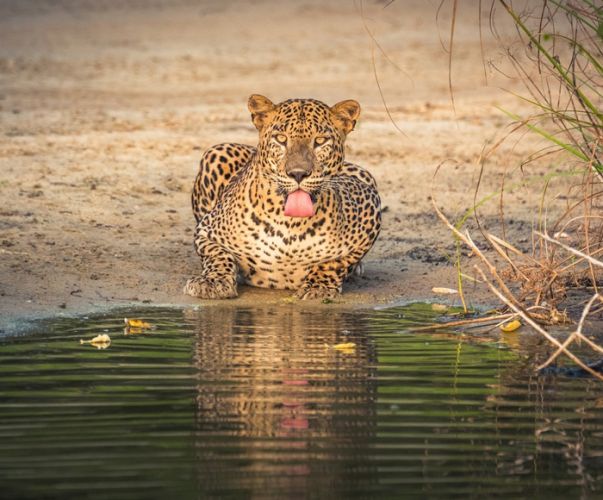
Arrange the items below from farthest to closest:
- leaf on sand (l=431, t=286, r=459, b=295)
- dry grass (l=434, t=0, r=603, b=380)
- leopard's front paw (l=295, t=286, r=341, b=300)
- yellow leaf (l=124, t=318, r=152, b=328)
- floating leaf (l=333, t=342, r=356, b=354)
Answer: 1. leaf on sand (l=431, t=286, r=459, b=295)
2. leopard's front paw (l=295, t=286, r=341, b=300)
3. yellow leaf (l=124, t=318, r=152, b=328)
4. floating leaf (l=333, t=342, r=356, b=354)
5. dry grass (l=434, t=0, r=603, b=380)

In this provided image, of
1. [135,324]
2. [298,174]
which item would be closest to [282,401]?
[135,324]

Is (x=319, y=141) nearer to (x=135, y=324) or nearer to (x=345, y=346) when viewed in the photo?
(x=135, y=324)

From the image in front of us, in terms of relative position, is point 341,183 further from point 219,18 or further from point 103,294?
point 219,18

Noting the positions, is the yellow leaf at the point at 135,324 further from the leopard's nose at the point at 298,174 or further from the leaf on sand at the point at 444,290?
the leaf on sand at the point at 444,290

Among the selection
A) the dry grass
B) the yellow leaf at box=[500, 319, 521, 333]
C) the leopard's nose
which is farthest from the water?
the leopard's nose

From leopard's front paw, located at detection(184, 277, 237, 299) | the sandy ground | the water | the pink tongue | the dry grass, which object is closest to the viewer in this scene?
the water

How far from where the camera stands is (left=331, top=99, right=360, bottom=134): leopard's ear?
10.1 metres

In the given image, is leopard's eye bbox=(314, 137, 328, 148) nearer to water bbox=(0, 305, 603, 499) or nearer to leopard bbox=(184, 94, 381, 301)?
leopard bbox=(184, 94, 381, 301)

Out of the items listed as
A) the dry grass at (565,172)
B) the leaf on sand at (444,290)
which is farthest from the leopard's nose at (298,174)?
the leaf on sand at (444,290)

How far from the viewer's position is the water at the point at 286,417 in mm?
5477

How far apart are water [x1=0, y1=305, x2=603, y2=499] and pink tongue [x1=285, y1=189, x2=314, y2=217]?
115cm

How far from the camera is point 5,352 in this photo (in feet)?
26.2

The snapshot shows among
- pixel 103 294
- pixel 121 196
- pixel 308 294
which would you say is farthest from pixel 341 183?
pixel 121 196

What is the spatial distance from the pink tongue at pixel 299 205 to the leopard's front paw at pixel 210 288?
0.67 metres
